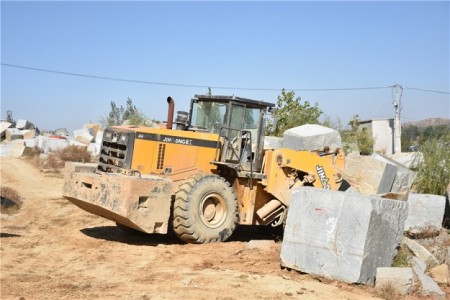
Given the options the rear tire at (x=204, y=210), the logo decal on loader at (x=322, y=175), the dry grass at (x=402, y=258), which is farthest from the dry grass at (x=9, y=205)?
the dry grass at (x=402, y=258)

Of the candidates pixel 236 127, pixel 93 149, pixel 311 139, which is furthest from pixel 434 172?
pixel 93 149

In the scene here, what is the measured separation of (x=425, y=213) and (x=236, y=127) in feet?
12.7

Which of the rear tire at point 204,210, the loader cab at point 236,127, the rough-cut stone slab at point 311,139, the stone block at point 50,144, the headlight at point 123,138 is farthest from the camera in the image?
the stone block at point 50,144

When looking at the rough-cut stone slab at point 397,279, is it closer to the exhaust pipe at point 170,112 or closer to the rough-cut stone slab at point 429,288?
the rough-cut stone slab at point 429,288

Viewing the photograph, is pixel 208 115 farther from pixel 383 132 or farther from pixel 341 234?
pixel 383 132

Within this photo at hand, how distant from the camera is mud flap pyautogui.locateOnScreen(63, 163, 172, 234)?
8109mm

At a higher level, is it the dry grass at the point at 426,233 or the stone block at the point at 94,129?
the stone block at the point at 94,129

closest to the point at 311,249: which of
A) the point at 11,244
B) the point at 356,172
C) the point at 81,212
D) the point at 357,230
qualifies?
the point at 357,230

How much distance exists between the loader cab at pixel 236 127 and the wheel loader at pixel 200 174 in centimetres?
2

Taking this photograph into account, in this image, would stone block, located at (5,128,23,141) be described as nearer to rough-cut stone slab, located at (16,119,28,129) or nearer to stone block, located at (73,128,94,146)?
rough-cut stone slab, located at (16,119,28,129)

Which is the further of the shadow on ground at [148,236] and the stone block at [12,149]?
the stone block at [12,149]

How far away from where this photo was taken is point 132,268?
7148 mm

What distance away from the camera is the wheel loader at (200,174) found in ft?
27.6

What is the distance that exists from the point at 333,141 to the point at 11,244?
7507 mm
